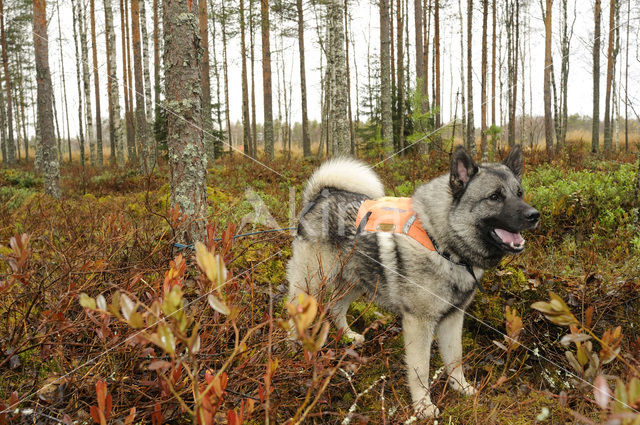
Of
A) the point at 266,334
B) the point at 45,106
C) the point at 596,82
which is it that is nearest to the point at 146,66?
the point at 45,106

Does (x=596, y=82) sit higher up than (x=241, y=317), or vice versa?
(x=596, y=82)

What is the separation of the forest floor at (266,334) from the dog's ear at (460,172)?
37.3 inches

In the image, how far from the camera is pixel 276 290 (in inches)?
146

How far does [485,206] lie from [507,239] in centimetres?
26

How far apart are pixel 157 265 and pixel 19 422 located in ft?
4.20

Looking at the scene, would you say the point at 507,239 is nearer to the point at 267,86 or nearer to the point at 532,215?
the point at 532,215

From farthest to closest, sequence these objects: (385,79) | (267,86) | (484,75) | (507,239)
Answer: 1. (267,86)
2. (484,75)
3. (385,79)
4. (507,239)

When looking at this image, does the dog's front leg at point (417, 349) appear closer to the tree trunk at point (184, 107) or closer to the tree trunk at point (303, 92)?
the tree trunk at point (184, 107)

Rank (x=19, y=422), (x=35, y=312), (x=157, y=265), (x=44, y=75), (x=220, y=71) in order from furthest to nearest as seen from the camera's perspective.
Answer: (x=220, y=71)
(x=44, y=75)
(x=157, y=265)
(x=35, y=312)
(x=19, y=422)

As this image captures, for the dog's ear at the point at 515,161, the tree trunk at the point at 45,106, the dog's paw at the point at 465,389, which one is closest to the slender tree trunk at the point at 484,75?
the dog's ear at the point at 515,161

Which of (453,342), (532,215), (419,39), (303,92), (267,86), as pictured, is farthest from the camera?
(303,92)

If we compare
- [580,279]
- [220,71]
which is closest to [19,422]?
[580,279]

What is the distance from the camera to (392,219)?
2.79 meters

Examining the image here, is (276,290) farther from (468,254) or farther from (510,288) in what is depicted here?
(510,288)
